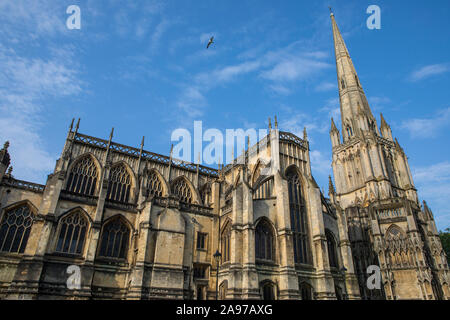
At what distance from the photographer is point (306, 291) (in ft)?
78.5

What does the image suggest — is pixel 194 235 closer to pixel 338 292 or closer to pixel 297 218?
pixel 297 218

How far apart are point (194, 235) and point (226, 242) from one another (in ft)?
9.83

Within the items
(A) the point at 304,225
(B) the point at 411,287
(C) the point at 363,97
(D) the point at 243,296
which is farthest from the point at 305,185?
(C) the point at 363,97

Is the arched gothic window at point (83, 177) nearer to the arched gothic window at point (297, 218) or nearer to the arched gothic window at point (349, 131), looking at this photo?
the arched gothic window at point (297, 218)

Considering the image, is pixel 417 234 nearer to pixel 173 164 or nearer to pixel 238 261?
pixel 238 261

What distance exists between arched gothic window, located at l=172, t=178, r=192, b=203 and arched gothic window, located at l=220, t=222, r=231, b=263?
7293 mm

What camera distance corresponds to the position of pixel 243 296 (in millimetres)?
20844

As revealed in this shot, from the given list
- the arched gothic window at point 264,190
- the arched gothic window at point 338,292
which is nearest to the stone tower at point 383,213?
the arched gothic window at point 338,292

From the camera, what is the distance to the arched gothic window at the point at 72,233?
22.7 m

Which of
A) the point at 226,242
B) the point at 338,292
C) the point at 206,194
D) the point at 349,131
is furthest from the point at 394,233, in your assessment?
the point at 349,131

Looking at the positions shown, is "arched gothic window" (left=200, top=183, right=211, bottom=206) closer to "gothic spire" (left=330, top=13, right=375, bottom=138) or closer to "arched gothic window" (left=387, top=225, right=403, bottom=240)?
"arched gothic window" (left=387, top=225, right=403, bottom=240)

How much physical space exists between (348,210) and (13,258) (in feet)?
121

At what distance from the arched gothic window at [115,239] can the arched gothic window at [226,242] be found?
333 inches

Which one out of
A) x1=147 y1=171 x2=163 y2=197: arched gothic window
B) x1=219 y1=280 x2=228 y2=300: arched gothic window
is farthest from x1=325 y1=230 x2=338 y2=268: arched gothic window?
x1=147 y1=171 x2=163 y2=197: arched gothic window
